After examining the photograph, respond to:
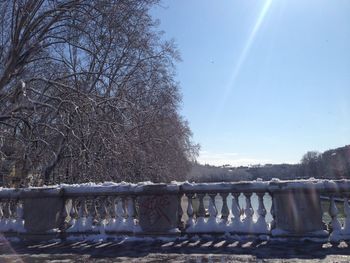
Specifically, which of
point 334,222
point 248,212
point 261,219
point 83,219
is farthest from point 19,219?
point 334,222

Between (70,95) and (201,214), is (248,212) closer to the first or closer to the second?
→ (201,214)

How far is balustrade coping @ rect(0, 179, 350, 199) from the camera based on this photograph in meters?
7.17

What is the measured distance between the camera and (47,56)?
60.8ft

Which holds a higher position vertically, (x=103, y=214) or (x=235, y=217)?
(x=103, y=214)

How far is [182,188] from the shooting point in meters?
7.78

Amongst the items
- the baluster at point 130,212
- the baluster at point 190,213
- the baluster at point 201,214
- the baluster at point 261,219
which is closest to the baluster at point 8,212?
the baluster at point 130,212

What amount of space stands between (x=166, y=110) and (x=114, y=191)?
762 inches

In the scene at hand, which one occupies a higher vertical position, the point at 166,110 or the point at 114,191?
the point at 166,110

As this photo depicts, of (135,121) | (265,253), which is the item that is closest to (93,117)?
(135,121)

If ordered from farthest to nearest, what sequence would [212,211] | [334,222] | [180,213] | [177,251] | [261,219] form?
1. [180,213]
2. [212,211]
3. [261,219]
4. [334,222]
5. [177,251]

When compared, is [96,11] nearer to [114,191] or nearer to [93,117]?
[93,117]

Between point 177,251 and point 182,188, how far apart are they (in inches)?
48.8

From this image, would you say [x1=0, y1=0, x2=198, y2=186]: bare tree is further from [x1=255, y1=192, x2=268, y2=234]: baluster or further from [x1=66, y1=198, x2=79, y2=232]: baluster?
[x1=255, y1=192, x2=268, y2=234]: baluster

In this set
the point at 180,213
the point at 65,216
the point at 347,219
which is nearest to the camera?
the point at 347,219
